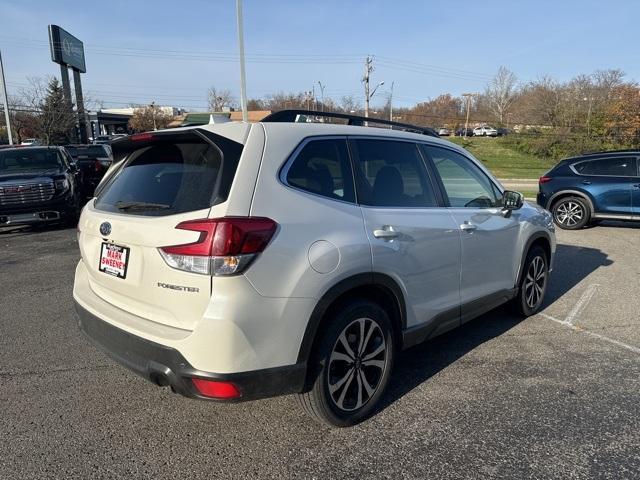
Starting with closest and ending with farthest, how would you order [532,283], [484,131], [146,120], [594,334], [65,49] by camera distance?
[594,334], [532,283], [65,49], [484,131], [146,120]

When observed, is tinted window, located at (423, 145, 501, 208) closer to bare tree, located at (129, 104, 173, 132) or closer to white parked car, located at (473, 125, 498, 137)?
white parked car, located at (473, 125, 498, 137)

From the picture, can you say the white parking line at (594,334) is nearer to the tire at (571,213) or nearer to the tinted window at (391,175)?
the tinted window at (391,175)

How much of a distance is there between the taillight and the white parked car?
60619 mm

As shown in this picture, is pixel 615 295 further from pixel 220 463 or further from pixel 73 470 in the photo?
pixel 73 470

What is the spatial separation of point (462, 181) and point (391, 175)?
3.12 ft

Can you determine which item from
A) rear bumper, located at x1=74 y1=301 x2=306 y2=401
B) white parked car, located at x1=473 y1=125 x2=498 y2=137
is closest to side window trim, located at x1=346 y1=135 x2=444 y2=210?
rear bumper, located at x1=74 y1=301 x2=306 y2=401

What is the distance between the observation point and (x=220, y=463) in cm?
260

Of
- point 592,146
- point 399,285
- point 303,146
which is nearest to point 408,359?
point 399,285

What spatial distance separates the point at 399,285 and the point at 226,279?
1.23 metres

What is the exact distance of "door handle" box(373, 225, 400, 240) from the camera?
2.89 m

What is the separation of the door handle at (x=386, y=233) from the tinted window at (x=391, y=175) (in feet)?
0.57

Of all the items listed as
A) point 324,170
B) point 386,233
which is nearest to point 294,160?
point 324,170

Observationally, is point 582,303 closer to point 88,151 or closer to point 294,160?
point 294,160

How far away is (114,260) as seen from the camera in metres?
2.78
